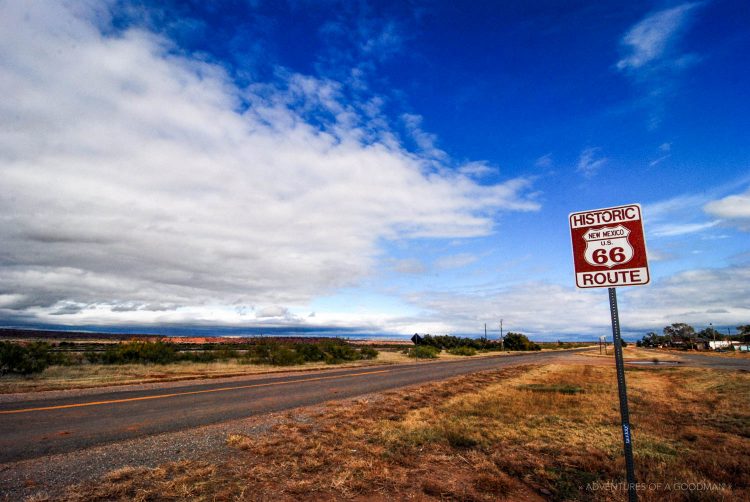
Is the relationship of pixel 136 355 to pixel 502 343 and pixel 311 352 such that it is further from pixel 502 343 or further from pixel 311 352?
pixel 502 343

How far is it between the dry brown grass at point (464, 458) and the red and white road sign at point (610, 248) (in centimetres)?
287

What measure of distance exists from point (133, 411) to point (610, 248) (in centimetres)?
1170

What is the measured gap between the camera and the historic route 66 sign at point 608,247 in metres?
3.92

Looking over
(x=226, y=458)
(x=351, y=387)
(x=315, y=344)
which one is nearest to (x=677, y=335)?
(x=315, y=344)

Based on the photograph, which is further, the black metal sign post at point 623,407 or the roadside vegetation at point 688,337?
the roadside vegetation at point 688,337

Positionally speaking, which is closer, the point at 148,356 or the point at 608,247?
the point at 608,247

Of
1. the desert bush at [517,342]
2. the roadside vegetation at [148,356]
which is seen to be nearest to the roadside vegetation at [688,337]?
the desert bush at [517,342]

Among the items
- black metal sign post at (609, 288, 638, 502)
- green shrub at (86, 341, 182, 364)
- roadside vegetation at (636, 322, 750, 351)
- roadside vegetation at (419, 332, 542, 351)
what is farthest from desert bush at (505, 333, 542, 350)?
black metal sign post at (609, 288, 638, 502)

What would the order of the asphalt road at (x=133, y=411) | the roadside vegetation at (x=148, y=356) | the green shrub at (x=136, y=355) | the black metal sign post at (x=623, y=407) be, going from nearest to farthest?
the black metal sign post at (x=623, y=407), the asphalt road at (x=133, y=411), the roadside vegetation at (x=148, y=356), the green shrub at (x=136, y=355)

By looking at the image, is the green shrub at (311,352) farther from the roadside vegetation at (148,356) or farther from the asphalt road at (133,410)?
the asphalt road at (133,410)

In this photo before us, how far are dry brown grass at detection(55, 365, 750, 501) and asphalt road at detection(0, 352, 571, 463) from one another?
7.51ft

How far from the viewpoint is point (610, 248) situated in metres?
4.00

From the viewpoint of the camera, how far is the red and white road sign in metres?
3.86

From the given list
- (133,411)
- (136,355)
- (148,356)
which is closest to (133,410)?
(133,411)
